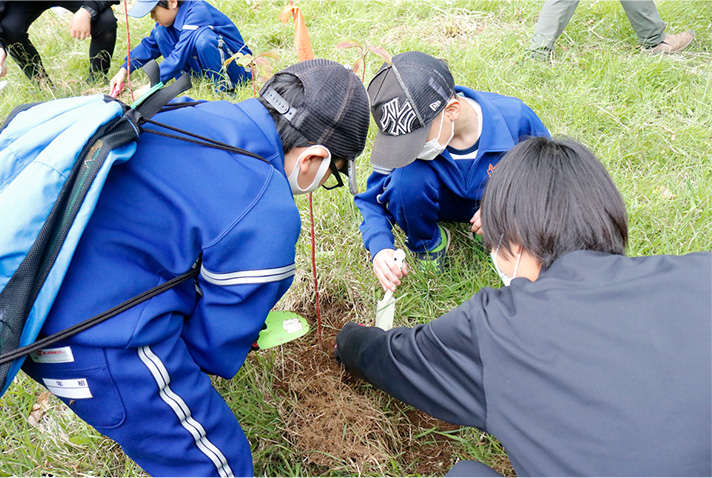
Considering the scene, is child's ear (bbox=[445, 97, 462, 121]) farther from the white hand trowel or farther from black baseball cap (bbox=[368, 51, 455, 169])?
the white hand trowel

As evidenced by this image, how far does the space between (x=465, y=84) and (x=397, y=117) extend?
1.44m

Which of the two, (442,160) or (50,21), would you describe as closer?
(442,160)

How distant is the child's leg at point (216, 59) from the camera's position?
3.39 meters

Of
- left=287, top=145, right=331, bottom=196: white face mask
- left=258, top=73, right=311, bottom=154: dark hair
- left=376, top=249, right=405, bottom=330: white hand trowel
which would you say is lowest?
left=376, top=249, right=405, bottom=330: white hand trowel

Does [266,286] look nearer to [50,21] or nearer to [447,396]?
[447,396]

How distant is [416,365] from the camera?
4.15ft

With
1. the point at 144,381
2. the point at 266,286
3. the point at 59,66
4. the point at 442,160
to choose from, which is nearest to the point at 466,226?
the point at 442,160

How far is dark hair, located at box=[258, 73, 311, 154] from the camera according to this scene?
1.29 m

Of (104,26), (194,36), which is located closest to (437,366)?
(194,36)

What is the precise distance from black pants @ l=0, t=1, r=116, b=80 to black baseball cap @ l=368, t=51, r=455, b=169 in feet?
9.72

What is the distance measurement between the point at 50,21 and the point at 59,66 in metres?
0.93

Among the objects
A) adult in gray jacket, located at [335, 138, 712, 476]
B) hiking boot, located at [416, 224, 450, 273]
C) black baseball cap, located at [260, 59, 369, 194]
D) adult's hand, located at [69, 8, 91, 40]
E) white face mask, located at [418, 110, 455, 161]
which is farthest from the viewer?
adult's hand, located at [69, 8, 91, 40]

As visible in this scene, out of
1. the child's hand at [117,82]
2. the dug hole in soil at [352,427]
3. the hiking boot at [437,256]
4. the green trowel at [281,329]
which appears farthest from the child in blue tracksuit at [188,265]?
the child's hand at [117,82]

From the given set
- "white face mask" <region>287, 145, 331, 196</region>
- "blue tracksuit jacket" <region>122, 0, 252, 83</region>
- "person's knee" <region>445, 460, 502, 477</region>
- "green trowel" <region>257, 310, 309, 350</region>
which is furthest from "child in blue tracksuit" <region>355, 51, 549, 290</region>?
"blue tracksuit jacket" <region>122, 0, 252, 83</region>
